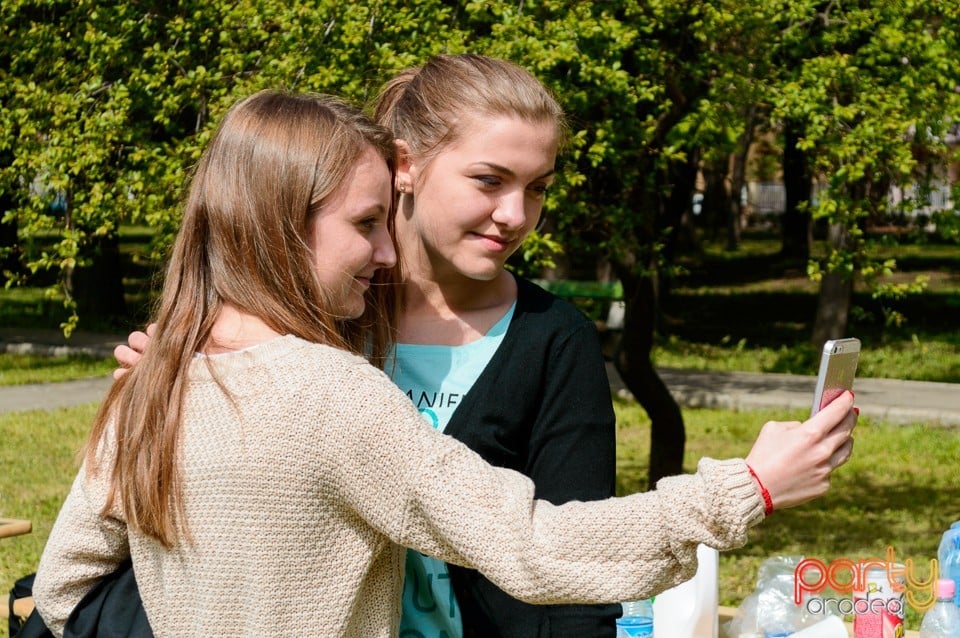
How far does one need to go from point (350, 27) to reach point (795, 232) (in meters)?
23.7

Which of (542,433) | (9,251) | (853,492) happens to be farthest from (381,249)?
(853,492)

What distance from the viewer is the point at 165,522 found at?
65.4 inches

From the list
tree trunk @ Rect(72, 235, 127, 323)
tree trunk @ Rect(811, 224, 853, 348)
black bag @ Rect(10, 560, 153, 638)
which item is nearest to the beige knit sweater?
black bag @ Rect(10, 560, 153, 638)

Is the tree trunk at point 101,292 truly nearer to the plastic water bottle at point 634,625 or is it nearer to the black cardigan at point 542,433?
the plastic water bottle at point 634,625

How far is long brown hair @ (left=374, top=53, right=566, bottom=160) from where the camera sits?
219cm

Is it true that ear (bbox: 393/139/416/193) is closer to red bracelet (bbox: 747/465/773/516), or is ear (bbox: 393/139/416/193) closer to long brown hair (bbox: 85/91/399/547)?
long brown hair (bbox: 85/91/399/547)

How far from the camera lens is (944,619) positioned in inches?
124

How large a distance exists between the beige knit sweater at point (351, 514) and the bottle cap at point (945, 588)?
5.75ft

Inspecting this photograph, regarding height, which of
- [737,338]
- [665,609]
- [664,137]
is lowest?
[737,338]

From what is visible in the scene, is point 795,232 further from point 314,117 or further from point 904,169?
point 314,117

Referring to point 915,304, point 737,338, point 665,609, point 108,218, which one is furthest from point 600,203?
point 915,304

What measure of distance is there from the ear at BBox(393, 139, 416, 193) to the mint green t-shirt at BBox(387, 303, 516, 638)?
280 mm

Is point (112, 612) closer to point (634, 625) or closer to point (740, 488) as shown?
point (740, 488)

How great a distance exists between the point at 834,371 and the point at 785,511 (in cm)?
681
